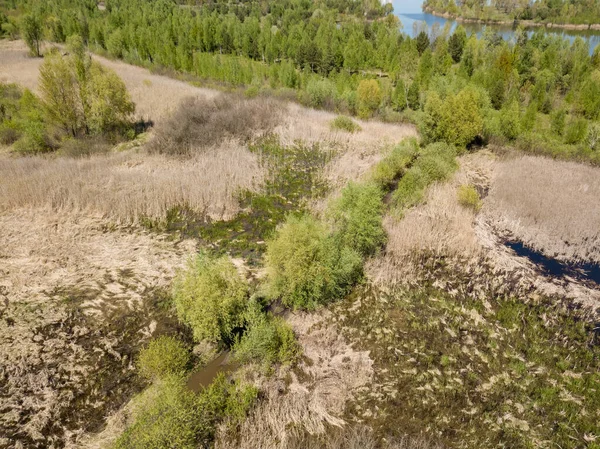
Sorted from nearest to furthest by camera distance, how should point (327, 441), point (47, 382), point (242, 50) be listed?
point (327, 441), point (47, 382), point (242, 50)

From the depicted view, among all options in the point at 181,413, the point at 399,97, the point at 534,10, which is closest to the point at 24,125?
the point at 181,413

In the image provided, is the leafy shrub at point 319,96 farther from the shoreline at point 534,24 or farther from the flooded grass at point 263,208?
the shoreline at point 534,24

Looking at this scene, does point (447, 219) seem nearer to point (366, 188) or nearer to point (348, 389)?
point (366, 188)

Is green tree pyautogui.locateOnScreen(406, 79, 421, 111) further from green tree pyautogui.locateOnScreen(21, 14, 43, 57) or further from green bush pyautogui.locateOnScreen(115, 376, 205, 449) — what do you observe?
green tree pyautogui.locateOnScreen(21, 14, 43, 57)

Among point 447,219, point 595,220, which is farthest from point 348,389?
point 595,220

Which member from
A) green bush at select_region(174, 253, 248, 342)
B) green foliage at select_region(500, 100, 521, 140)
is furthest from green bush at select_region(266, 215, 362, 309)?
green foliage at select_region(500, 100, 521, 140)

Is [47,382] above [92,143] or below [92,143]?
below

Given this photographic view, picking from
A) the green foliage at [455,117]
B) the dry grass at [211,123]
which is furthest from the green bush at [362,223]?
the green foliage at [455,117]

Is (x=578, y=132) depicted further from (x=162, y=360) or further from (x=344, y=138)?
(x=162, y=360)
